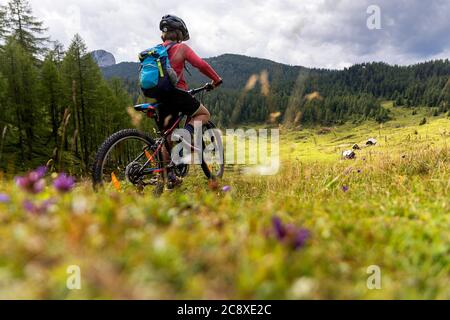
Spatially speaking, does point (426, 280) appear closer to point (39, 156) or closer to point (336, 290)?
point (336, 290)

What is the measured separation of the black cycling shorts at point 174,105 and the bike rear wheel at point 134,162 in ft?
1.70

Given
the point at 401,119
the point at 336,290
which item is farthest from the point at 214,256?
the point at 401,119

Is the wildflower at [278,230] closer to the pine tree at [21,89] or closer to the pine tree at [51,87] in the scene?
the pine tree at [21,89]

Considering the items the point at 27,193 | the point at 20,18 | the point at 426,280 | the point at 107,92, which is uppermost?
the point at 20,18

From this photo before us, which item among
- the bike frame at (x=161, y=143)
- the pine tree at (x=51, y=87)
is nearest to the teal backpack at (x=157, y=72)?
the bike frame at (x=161, y=143)

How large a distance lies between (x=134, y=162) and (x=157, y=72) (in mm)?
1590

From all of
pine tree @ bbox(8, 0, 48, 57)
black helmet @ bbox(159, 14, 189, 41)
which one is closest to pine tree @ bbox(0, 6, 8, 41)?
pine tree @ bbox(8, 0, 48, 57)

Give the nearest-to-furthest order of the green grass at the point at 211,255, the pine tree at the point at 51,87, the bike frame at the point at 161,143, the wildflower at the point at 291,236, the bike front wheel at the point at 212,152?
1. the green grass at the point at 211,255
2. the wildflower at the point at 291,236
3. the bike frame at the point at 161,143
4. the bike front wheel at the point at 212,152
5. the pine tree at the point at 51,87

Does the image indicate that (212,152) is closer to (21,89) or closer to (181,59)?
(181,59)

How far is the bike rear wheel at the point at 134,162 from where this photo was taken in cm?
511

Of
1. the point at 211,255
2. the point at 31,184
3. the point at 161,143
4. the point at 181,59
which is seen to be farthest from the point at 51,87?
the point at 211,255

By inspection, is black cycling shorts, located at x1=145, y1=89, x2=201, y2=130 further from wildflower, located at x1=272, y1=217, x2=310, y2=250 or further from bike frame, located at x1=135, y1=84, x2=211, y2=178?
wildflower, located at x1=272, y1=217, x2=310, y2=250

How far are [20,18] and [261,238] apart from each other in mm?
63501

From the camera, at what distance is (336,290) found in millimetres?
1681
